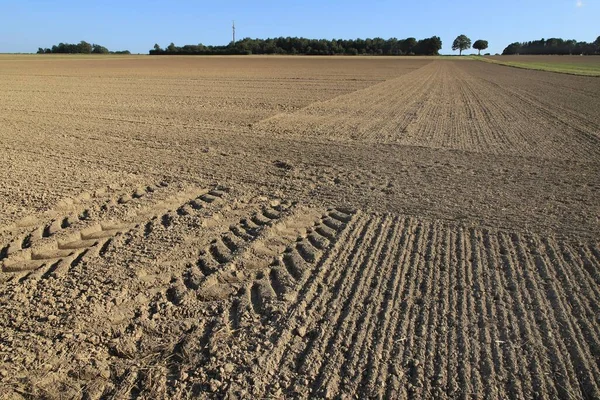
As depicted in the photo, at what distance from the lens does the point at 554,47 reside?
133875mm

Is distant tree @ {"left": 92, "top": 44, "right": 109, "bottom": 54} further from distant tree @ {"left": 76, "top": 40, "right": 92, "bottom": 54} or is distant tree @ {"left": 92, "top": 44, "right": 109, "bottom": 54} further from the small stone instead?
the small stone

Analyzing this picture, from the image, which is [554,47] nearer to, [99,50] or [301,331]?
[99,50]

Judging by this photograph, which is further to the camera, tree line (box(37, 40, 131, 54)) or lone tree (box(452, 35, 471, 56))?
lone tree (box(452, 35, 471, 56))

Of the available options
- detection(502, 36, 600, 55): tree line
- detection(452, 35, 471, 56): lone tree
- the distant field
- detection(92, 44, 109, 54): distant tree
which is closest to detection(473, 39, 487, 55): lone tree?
detection(452, 35, 471, 56): lone tree

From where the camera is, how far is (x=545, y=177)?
7.06m

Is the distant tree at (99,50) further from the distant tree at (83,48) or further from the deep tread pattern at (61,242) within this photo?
the deep tread pattern at (61,242)

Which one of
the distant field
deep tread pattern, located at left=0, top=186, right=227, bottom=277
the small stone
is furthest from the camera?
the distant field

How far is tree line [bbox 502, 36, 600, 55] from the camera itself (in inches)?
4642

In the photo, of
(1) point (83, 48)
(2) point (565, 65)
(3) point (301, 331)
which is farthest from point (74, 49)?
(3) point (301, 331)

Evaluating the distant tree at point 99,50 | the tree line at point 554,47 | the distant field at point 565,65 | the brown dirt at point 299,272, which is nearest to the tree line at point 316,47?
the distant tree at point 99,50

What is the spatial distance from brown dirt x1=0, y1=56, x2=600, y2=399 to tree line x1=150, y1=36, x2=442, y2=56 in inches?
4121

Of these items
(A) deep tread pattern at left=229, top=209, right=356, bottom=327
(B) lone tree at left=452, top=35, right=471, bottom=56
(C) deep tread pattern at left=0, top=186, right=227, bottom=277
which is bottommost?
(A) deep tread pattern at left=229, top=209, right=356, bottom=327

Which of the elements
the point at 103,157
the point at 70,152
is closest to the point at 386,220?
the point at 103,157

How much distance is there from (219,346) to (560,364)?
2345 mm
